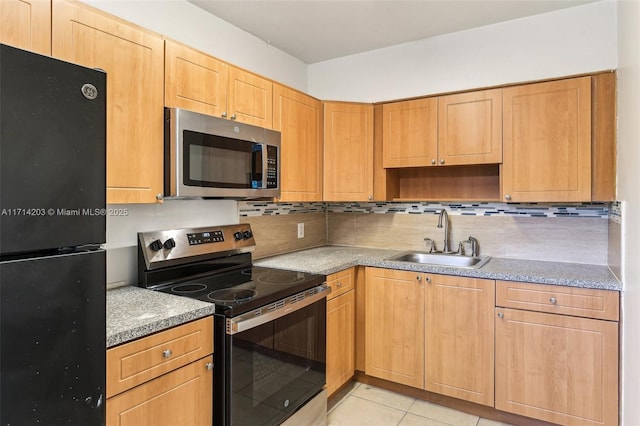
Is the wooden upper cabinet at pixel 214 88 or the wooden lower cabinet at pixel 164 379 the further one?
the wooden upper cabinet at pixel 214 88

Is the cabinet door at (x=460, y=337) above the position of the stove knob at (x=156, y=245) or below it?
below

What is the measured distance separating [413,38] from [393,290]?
192 cm

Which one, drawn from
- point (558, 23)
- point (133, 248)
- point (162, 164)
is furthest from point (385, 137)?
point (133, 248)

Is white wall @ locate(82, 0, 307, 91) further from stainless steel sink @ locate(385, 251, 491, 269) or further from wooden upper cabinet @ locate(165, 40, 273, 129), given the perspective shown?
stainless steel sink @ locate(385, 251, 491, 269)

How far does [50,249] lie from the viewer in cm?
82

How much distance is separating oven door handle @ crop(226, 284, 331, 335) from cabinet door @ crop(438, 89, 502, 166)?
Result: 1322 millimetres

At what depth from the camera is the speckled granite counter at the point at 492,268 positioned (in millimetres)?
2066

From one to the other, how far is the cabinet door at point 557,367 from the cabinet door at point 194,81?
200 centimetres

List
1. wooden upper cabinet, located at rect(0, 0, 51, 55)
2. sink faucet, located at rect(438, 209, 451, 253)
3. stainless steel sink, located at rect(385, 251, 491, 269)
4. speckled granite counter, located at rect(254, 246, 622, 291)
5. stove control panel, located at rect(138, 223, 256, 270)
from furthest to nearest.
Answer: sink faucet, located at rect(438, 209, 451, 253)
stainless steel sink, located at rect(385, 251, 491, 269)
speckled granite counter, located at rect(254, 246, 622, 291)
stove control panel, located at rect(138, 223, 256, 270)
wooden upper cabinet, located at rect(0, 0, 51, 55)

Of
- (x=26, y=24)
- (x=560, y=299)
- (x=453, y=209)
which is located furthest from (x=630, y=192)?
(x=26, y=24)

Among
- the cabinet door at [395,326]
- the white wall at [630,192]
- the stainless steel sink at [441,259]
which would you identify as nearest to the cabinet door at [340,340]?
the cabinet door at [395,326]

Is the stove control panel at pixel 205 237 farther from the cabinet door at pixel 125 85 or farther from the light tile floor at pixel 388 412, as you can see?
the light tile floor at pixel 388 412

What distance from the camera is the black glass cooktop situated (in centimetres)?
167

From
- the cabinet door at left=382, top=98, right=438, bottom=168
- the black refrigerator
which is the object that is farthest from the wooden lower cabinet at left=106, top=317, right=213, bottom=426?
the cabinet door at left=382, top=98, right=438, bottom=168
